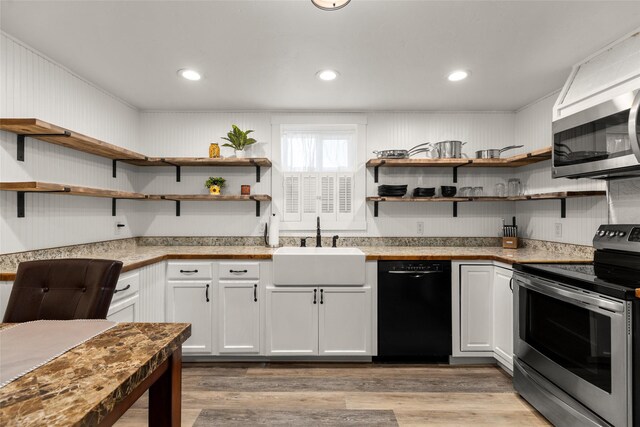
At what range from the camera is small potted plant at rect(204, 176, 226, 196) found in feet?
10.6

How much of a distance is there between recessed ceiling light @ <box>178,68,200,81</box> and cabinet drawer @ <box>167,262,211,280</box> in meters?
1.47

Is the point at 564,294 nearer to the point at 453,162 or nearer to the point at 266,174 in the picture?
the point at 453,162

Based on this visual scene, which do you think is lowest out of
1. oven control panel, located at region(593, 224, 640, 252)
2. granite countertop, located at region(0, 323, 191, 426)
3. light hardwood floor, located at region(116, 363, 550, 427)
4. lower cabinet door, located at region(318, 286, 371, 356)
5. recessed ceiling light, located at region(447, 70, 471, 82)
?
light hardwood floor, located at region(116, 363, 550, 427)

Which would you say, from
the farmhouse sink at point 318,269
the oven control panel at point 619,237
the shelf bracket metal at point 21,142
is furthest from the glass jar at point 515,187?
the shelf bracket metal at point 21,142

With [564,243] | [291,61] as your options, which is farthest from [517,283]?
[291,61]

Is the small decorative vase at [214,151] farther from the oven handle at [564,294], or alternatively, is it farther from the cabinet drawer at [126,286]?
the oven handle at [564,294]

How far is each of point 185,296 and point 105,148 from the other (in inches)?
51.0

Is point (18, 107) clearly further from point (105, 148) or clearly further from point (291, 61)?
point (291, 61)

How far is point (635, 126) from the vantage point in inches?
63.7

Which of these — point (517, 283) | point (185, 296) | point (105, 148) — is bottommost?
point (185, 296)

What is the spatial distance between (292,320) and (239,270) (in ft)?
1.95

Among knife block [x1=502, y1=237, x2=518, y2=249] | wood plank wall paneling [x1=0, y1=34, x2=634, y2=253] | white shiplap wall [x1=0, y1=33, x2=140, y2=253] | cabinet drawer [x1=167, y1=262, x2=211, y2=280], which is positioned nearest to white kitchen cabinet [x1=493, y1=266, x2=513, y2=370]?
knife block [x1=502, y1=237, x2=518, y2=249]

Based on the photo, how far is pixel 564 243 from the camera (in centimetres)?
274

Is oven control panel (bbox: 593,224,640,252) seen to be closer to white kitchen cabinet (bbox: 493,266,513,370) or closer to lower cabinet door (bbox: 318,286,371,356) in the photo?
white kitchen cabinet (bbox: 493,266,513,370)
